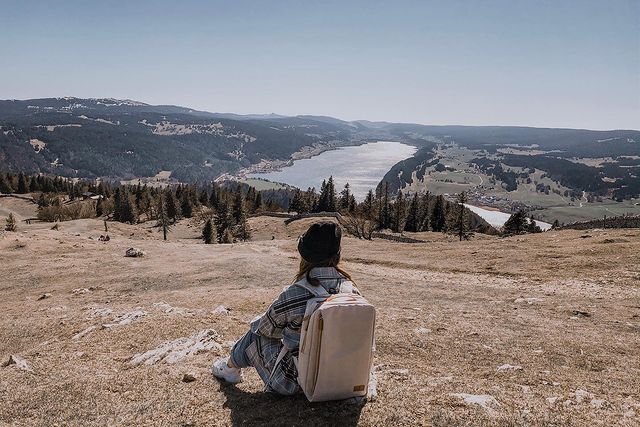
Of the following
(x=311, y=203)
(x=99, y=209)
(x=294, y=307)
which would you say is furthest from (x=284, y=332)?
(x=99, y=209)

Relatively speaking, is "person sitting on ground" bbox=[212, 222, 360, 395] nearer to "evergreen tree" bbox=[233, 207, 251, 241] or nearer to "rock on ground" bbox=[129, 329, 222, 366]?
"rock on ground" bbox=[129, 329, 222, 366]

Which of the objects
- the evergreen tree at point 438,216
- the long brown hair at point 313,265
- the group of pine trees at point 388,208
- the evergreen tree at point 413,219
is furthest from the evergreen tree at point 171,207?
the long brown hair at point 313,265

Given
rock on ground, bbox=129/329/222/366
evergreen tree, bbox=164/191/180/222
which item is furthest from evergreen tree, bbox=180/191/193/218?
rock on ground, bbox=129/329/222/366

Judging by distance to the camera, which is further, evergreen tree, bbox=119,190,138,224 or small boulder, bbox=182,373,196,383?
evergreen tree, bbox=119,190,138,224

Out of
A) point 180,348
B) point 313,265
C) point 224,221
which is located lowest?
point 224,221

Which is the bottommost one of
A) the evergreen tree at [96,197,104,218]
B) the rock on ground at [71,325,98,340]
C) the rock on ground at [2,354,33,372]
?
the evergreen tree at [96,197,104,218]

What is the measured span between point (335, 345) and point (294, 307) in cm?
78

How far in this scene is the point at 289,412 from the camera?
5332mm

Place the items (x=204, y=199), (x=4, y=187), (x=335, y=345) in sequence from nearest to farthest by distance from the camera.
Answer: (x=335, y=345)
(x=204, y=199)
(x=4, y=187)

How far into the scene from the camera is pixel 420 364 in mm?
8148

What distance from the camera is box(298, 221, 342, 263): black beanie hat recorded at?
520cm

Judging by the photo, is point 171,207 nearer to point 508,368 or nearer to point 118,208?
point 118,208

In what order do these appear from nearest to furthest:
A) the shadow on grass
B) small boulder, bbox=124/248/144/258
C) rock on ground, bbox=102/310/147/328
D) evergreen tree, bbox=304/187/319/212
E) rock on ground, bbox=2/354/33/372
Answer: the shadow on grass < rock on ground, bbox=2/354/33/372 < rock on ground, bbox=102/310/147/328 < small boulder, bbox=124/248/144/258 < evergreen tree, bbox=304/187/319/212

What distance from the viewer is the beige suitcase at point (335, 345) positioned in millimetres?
4637
